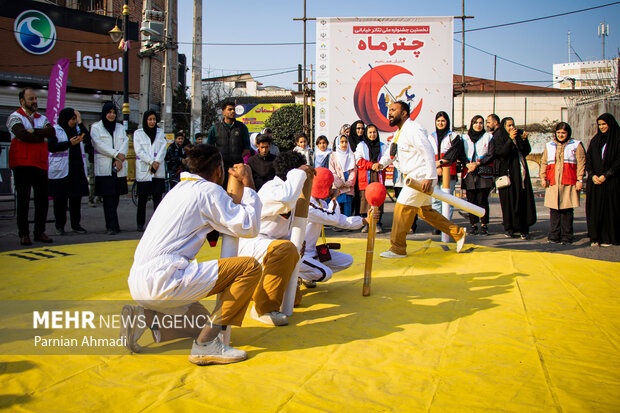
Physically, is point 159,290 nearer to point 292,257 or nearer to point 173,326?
point 173,326

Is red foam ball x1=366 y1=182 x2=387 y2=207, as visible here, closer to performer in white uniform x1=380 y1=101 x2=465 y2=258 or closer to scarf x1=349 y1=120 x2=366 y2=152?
performer in white uniform x1=380 y1=101 x2=465 y2=258

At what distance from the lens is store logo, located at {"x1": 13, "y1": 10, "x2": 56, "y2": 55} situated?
2023 cm

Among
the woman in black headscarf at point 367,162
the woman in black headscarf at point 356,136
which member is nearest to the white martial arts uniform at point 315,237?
the woman in black headscarf at point 367,162

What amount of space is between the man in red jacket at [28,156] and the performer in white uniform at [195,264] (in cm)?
484

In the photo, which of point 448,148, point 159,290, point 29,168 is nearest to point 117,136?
point 29,168

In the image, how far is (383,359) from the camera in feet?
9.74

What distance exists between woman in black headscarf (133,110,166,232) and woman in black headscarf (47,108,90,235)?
855 mm

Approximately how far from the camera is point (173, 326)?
3.29 meters

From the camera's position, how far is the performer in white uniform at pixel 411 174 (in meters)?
6.13

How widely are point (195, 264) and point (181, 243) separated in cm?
15

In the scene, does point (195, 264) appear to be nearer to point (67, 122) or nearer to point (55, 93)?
point (67, 122)

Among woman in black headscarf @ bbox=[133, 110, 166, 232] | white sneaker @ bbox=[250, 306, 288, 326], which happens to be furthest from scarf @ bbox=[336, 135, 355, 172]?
white sneaker @ bbox=[250, 306, 288, 326]

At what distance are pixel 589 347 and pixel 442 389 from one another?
1260 mm

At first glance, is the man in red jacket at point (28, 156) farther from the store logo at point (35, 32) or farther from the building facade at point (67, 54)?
the store logo at point (35, 32)
